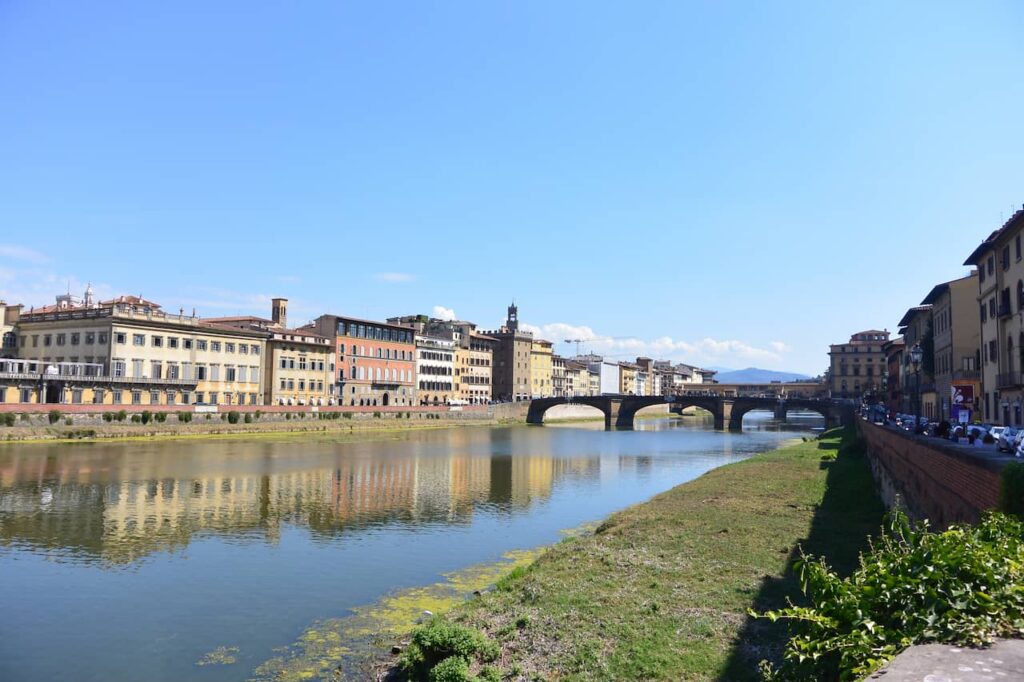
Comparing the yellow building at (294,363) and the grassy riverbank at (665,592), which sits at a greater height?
the yellow building at (294,363)

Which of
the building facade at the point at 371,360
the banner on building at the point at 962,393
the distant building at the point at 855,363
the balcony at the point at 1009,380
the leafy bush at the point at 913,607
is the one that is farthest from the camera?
the distant building at the point at 855,363

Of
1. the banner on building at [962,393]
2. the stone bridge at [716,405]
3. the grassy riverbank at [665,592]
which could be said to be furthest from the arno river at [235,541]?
the stone bridge at [716,405]

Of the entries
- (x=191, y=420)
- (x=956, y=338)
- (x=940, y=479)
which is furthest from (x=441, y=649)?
(x=191, y=420)

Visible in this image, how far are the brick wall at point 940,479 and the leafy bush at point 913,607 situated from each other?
7.11 metres

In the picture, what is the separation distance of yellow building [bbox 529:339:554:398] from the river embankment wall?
5532cm

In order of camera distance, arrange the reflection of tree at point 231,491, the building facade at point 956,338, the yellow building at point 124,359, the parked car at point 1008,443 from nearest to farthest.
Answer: the parked car at point 1008,443
the reflection of tree at point 231,491
the building facade at point 956,338
the yellow building at point 124,359

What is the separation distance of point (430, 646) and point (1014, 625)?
10.1m

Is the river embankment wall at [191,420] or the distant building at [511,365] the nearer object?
the river embankment wall at [191,420]

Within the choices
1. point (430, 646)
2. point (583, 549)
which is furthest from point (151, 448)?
point (430, 646)

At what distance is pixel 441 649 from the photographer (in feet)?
44.8

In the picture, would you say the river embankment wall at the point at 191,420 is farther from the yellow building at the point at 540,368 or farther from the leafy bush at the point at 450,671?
the leafy bush at the point at 450,671

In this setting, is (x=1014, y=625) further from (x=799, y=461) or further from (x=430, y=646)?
(x=799, y=461)

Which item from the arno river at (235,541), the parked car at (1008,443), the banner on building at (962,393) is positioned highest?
the banner on building at (962,393)

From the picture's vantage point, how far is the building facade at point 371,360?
11438 cm
